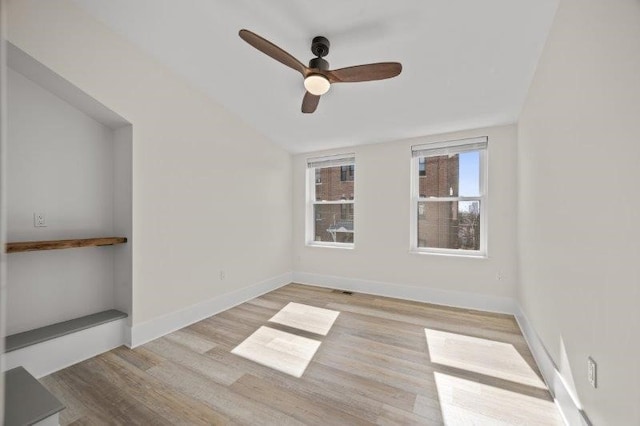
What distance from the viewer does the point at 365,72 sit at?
2102 mm

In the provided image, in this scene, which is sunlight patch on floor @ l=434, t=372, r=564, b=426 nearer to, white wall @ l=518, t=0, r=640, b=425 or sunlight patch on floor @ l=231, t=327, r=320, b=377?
white wall @ l=518, t=0, r=640, b=425

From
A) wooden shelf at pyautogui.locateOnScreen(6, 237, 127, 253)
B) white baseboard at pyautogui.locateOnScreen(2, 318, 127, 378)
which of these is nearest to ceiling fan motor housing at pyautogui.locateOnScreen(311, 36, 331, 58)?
wooden shelf at pyautogui.locateOnScreen(6, 237, 127, 253)

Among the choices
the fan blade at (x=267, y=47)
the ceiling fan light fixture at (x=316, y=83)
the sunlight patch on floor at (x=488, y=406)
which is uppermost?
the fan blade at (x=267, y=47)

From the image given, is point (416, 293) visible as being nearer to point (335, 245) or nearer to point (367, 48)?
point (335, 245)

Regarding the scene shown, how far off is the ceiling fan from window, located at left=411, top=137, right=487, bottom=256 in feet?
6.55

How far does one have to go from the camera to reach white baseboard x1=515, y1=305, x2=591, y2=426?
5.13 feet

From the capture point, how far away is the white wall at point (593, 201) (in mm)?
1130

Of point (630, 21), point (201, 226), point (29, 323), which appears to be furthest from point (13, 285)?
point (630, 21)

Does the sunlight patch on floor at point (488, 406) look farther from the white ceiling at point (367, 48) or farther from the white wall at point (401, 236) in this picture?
the white ceiling at point (367, 48)

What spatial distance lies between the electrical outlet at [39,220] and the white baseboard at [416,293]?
130 inches

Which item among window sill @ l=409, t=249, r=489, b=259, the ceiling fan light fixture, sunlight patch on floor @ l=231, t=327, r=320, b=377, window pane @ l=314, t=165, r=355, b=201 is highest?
the ceiling fan light fixture

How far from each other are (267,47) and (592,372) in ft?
8.73

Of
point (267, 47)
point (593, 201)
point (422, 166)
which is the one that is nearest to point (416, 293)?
point (422, 166)

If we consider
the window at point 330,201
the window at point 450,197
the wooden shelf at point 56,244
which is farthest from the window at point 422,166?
the wooden shelf at point 56,244
